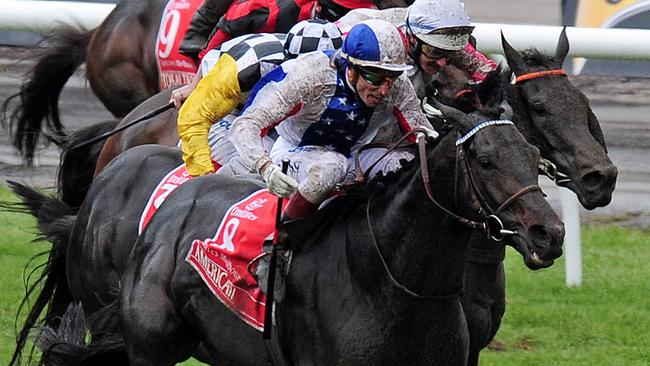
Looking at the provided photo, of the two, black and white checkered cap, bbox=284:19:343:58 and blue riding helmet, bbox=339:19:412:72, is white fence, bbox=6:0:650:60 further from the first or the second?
blue riding helmet, bbox=339:19:412:72

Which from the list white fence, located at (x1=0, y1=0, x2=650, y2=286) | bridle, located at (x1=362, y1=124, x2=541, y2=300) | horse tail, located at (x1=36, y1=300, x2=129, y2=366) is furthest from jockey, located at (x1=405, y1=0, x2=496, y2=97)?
white fence, located at (x1=0, y1=0, x2=650, y2=286)

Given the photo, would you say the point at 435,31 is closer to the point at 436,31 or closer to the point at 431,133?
the point at 436,31

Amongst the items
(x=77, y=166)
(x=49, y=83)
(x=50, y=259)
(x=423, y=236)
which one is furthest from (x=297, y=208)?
(x=49, y=83)

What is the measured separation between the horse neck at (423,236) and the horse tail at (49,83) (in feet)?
15.0

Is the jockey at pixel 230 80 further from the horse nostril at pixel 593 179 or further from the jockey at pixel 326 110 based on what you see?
the horse nostril at pixel 593 179

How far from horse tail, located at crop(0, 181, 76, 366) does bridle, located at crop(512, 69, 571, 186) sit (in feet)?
7.77

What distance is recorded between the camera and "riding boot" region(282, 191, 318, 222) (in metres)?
5.14

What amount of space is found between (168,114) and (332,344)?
2.66m

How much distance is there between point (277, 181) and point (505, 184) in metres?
0.86

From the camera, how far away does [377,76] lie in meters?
5.02

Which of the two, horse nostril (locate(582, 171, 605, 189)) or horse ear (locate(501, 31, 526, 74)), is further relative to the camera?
horse ear (locate(501, 31, 526, 74))

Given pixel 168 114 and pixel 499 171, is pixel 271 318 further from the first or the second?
pixel 168 114

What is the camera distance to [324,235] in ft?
17.1

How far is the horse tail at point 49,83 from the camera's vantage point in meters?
9.23
